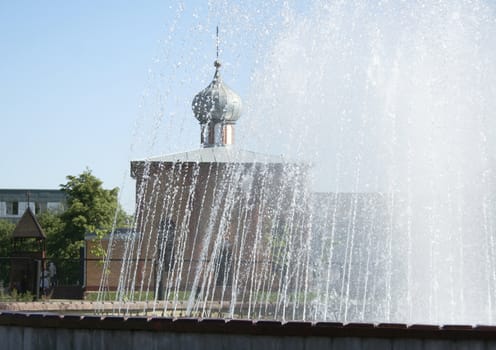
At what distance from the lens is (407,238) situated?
1491 centimetres

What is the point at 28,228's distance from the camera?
81.1 feet

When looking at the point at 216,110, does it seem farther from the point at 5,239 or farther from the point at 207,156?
the point at 5,239

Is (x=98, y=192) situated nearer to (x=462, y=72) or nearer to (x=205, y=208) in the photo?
(x=205, y=208)

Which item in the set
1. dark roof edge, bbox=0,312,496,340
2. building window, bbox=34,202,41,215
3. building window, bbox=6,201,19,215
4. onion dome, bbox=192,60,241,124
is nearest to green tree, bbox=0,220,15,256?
building window, bbox=34,202,41,215

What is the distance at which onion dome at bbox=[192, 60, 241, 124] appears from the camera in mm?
40156

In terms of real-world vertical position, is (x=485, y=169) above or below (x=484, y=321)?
above

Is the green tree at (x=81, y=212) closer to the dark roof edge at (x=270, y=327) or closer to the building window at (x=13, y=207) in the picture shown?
the dark roof edge at (x=270, y=327)

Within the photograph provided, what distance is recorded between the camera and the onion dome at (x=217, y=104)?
40156 millimetres

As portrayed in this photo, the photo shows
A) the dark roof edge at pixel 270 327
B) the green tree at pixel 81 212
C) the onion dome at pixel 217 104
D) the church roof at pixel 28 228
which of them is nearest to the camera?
the dark roof edge at pixel 270 327

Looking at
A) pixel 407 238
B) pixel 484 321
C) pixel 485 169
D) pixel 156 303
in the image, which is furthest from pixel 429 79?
pixel 156 303

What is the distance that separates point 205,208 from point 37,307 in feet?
71.3

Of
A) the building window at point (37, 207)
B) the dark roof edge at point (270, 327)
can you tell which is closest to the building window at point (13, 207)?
the building window at point (37, 207)

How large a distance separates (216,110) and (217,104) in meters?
0.33

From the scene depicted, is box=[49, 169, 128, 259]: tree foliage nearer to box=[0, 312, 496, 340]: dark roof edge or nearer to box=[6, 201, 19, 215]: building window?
box=[0, 312, 496, 340]: dark roof edge
